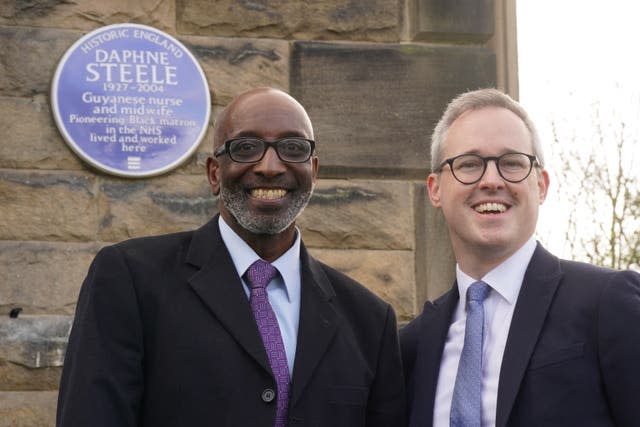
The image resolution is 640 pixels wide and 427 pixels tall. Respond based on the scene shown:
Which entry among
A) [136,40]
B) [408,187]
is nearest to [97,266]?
[136,40]

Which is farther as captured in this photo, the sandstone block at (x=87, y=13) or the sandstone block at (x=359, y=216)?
the sandstone block at (x=359, y=216)

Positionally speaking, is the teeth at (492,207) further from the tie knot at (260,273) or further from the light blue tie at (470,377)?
the tie knot at (260,273)

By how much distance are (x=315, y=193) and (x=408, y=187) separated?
0.41m

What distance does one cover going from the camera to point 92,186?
3977 mm

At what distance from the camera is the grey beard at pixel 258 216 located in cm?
290

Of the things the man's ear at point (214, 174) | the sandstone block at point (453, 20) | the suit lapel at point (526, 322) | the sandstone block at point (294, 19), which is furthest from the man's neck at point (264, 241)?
the sandstone block at point (453, 20)

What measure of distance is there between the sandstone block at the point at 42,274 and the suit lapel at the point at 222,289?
1111 millimetres

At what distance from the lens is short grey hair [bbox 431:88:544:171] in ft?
9.72

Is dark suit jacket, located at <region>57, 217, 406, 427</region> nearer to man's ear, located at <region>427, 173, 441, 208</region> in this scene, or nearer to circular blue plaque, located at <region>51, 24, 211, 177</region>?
man's ear, located at <region>427, 173, 441, 208</region>

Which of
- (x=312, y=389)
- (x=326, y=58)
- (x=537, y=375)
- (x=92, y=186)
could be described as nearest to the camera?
(x=537, y=375)

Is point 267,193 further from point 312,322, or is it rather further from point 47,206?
point 47,206

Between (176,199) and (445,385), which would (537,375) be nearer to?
(445,385)

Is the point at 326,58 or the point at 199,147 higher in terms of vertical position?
the point at 326,58

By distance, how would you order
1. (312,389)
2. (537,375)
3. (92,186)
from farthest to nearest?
(92,186)
(312,389)
(537,375)
